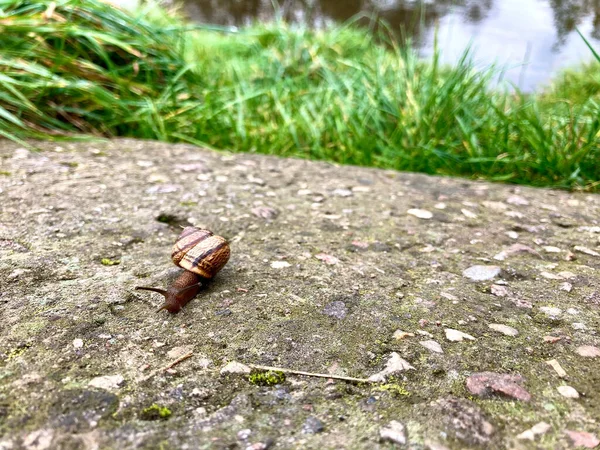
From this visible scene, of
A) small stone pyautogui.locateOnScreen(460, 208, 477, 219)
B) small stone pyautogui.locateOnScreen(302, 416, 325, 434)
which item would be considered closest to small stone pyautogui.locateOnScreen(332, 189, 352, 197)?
small stone pyautogui.locateOnScreen(460, 208, 477, 219)

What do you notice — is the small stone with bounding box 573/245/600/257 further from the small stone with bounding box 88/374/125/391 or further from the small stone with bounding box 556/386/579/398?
the small stone with bounding box 88/374/125/391

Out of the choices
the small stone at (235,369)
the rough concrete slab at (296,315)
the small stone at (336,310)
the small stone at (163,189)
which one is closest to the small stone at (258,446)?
the rough concrete slab at (296,315)

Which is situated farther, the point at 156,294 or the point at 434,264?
the point at 434,264

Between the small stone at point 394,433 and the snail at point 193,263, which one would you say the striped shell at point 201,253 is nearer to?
the snail at point 193,263

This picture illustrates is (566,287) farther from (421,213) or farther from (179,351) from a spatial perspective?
(179,351)

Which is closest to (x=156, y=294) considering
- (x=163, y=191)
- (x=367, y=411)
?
(x=367, y=411)

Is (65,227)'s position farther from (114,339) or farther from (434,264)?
(434,264)

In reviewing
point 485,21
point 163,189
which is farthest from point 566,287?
point 485,21
